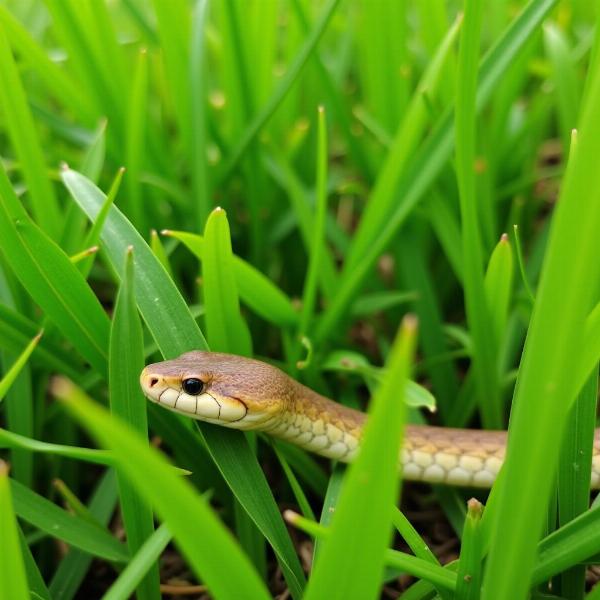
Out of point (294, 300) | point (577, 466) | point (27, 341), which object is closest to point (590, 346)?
point (577, 466)

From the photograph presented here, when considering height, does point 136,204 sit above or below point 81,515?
above

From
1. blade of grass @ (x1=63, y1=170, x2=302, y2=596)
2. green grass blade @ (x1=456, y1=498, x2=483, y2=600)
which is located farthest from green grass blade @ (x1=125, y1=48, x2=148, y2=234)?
green grass blade @ (x1=456, y1=498, x2=483, y2=600)

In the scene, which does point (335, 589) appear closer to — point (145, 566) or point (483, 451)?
point (145, 566)

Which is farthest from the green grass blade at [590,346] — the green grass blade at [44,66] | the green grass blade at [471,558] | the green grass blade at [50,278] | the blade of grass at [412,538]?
the green grass blade at [44,66]

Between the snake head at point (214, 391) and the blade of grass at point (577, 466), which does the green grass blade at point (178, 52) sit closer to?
the snake head at point (214, 391)

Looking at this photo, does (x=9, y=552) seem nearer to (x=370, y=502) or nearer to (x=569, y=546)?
(x=370, y=502)

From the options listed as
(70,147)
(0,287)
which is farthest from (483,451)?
(70,147)
